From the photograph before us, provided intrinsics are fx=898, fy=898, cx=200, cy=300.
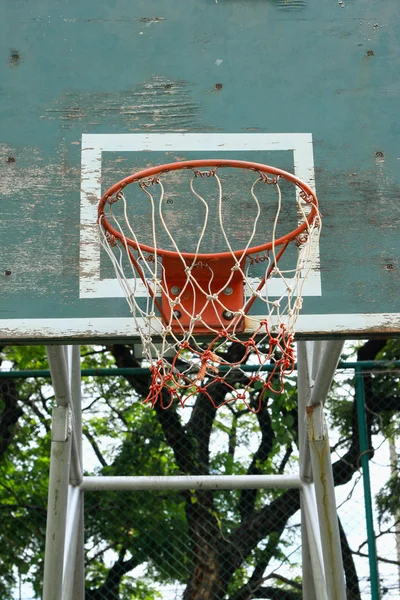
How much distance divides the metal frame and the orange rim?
3.15ft

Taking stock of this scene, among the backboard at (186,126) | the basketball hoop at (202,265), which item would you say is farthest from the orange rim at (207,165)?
the backboard at (186,126)

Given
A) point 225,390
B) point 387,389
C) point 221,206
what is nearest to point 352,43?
point 221,206

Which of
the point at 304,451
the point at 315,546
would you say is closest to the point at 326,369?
the point at 304,451

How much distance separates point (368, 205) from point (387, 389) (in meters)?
3.68

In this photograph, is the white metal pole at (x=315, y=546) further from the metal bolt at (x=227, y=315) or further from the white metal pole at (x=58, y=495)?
the metal bolt at (x=227, y=315)

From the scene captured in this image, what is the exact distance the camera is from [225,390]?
310 inches

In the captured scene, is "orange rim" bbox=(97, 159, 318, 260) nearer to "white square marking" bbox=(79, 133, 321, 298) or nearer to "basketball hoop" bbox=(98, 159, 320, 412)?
"basketball hoop" bbox=(98, 159, 320, 412)

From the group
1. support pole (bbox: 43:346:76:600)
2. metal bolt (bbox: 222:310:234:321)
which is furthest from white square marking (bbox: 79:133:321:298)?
support pole (bbox: 43:346:76:600)

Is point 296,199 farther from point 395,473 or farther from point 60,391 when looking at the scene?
point 395,473

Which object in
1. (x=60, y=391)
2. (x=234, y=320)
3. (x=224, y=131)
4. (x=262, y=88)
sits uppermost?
(x=262, y=88)

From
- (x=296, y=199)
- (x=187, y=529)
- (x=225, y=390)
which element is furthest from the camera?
(x=225, y=390)

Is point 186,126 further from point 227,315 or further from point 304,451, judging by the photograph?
point 304,451

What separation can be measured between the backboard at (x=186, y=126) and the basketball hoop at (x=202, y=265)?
0.27ft

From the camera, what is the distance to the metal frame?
4855 mm
